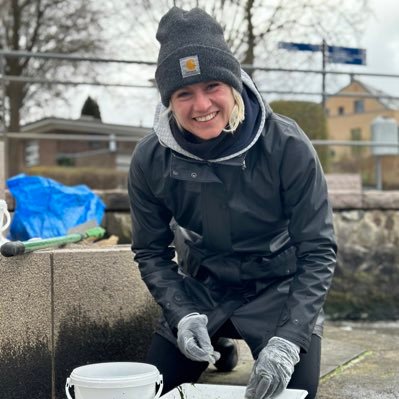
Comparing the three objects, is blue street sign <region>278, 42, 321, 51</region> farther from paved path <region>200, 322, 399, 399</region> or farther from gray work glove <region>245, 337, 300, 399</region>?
gray work glove <region>245, 337, 300, 399</region>

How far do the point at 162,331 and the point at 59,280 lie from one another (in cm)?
46

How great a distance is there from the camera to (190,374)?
9.52ft

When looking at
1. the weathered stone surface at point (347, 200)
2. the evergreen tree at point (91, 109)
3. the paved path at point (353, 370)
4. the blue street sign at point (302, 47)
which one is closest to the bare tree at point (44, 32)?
the evergreen tree at point (91, 109)

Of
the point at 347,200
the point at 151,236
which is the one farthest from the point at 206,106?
the point at 347,200

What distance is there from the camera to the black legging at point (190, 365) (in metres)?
2.67

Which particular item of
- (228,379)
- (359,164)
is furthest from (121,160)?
(228,379)

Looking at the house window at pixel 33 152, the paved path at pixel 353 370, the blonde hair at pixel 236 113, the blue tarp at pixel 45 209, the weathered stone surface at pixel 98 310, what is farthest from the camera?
the house window at pixel 33 152

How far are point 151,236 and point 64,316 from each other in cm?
50

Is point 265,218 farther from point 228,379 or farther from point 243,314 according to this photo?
point 228,379

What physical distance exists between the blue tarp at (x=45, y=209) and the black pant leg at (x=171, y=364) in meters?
1.84

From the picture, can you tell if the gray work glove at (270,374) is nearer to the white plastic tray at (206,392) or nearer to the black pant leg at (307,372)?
the white plastic tray at (206,392)

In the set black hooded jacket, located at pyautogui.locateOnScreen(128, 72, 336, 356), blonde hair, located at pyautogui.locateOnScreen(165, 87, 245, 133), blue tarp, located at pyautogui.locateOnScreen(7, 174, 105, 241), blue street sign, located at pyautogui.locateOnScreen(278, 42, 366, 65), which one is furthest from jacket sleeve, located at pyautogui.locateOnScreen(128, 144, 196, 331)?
blue street sign, located at pyautogui.locateOnScreen(278, 42, 366, 65)

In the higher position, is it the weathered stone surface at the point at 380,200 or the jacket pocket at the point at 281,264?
the weathered stone surface at the point at 380,200

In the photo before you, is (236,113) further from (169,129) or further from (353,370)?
(353,370)
